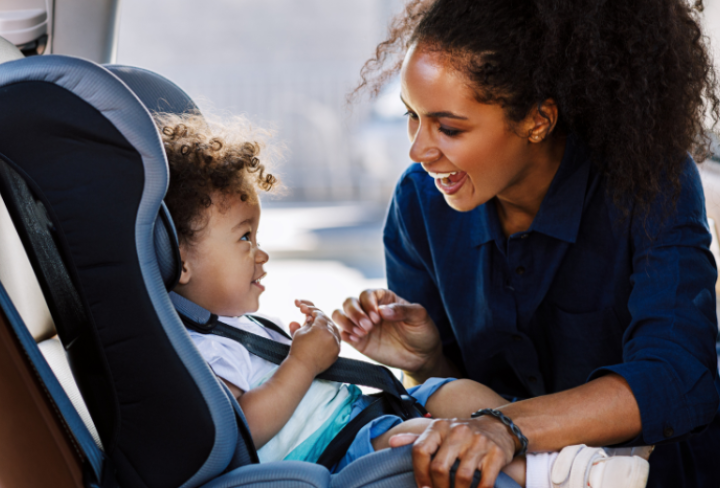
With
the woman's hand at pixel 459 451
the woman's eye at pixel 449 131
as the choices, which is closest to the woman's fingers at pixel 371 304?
the woman's eye at pixel 449 131

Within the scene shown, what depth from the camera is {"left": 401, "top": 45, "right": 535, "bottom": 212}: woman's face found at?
121 cm

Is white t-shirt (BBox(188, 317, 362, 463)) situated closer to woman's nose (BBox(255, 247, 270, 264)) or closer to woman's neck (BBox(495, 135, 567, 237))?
woman's nose (BBox(255, 247, 270, 264))

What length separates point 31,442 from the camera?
0.86m

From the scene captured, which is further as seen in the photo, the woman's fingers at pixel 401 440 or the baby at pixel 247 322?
the baby at pixel 247 322

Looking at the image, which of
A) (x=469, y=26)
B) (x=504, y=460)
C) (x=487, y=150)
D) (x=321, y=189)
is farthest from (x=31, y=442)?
(x=321, y=189)

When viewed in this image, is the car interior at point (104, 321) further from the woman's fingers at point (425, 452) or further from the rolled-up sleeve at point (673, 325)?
the rolled-up sleeve at point (673, 325)

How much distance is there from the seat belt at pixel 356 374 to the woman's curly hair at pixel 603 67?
53 cm

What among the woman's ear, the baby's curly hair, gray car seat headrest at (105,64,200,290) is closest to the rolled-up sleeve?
the woman's ear

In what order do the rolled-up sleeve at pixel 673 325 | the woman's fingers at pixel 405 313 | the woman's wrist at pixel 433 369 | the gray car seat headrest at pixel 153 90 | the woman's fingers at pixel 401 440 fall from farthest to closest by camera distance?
the woman's wrist at pixel 433 369 < the woman's fingers at pixel 405 313 < the gray car seat headrest at pixel 153 90 < the rolled-up sleeve at pixel 673 325 < the woman's fingers at pixel 401 440

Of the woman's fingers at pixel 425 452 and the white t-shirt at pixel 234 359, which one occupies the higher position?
the woman's fingers at pixel 425 452

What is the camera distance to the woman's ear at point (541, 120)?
1253 millimetres

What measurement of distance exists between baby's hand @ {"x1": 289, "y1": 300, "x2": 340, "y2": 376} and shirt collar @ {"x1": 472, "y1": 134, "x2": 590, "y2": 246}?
47 cm

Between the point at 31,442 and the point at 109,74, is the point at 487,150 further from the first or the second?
the point at 31,442

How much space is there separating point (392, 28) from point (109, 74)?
0.85 m
